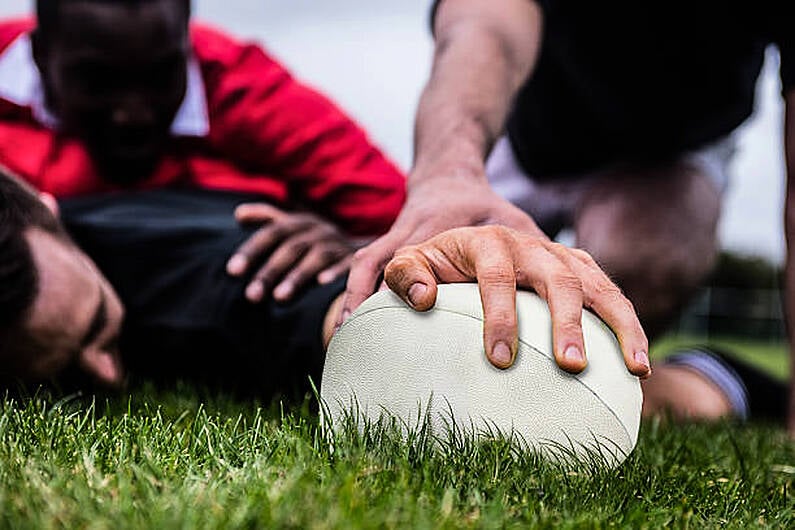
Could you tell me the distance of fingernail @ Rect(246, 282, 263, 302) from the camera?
116 inches

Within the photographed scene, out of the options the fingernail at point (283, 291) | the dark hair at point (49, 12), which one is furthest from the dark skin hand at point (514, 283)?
the dark hair at point (49, 12)

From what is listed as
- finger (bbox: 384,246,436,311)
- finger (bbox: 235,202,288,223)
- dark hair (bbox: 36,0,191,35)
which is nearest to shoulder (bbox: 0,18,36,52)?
dark hair (bbox: 36,0,191,35)

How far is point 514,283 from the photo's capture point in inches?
69.2

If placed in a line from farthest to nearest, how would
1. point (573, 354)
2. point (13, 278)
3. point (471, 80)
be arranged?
1. point (471, 80)
2. point (13, 278)
3. point (573, 354)

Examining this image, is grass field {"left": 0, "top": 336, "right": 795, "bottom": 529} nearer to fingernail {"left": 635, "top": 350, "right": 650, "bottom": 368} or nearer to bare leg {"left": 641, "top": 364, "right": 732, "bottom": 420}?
fingernail {"left": 635, "top": 350, "right": 650, "bottom": 368}

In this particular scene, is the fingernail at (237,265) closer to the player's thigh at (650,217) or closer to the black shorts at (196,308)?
the black shorts at (196,308)

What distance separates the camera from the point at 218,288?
3.11 metres

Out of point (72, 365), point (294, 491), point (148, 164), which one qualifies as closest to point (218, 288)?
point (72, 365)

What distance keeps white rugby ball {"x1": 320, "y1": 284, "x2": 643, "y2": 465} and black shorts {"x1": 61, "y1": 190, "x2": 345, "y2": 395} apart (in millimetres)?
962

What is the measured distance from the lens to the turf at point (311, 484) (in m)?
1.29

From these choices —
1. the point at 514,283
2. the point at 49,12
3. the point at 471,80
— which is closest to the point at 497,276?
the point at 514,283

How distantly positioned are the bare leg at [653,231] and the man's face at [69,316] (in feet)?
6.93

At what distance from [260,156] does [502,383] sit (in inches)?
119

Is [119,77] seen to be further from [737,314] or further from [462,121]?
[737,314]
